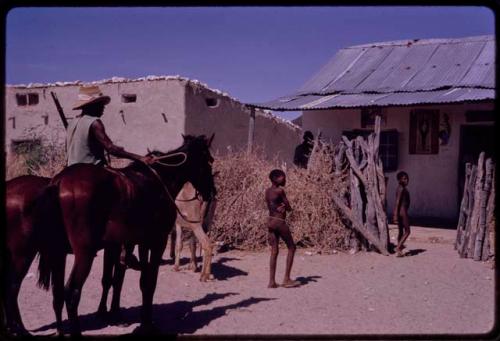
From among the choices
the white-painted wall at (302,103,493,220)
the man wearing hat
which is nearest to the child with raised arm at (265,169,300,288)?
the man wearing hat

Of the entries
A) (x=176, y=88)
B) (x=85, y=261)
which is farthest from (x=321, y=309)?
(x=176, y=88)

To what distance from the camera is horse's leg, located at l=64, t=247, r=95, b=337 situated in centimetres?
470

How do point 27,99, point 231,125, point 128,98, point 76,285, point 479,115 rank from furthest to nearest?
point 27,99 < point 231,125 < point 128,98 < point 479,115 < point 76,285

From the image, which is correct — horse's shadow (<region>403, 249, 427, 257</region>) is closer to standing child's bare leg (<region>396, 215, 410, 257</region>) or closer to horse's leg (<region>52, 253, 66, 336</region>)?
standing child's bare leg (<region>396, 215, 410, 257</region>)

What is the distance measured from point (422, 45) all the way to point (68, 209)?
12.7 m

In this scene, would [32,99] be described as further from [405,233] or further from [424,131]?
[405,233]

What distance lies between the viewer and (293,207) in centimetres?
1025

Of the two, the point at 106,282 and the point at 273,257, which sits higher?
the point at 273,257

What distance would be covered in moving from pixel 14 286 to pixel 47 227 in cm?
60

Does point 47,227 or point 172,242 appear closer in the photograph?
point 47,227

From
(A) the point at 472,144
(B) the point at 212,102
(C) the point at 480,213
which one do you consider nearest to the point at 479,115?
(A) the point at 472,144

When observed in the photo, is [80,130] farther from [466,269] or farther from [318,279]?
[466,269]

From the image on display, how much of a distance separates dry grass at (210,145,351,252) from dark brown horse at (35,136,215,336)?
4.20 metres

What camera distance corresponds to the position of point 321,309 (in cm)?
606
